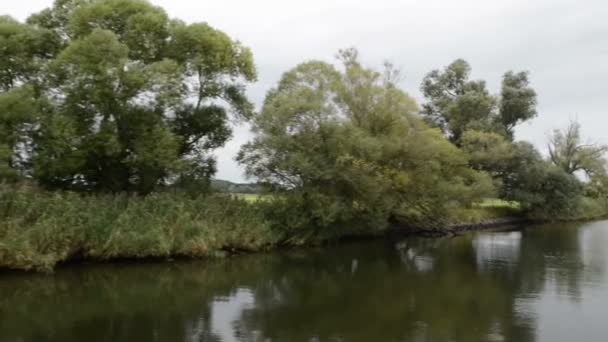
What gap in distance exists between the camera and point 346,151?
3325 cm

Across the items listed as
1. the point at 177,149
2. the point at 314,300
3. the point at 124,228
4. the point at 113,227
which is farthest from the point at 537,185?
the point at 113,227

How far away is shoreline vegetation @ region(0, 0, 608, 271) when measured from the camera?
23.3 m

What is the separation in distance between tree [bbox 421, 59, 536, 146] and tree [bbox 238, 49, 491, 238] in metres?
20.6

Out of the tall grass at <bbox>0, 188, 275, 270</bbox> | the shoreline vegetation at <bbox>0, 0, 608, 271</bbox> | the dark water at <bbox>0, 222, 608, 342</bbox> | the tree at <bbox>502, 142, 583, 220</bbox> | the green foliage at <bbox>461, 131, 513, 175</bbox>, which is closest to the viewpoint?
the dark water at <bbox>0, 222, 608, 342</bbox>

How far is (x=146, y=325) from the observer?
46.8 feet

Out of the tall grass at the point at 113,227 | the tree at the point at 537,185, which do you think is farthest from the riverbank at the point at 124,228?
the tree at the point at 537,185

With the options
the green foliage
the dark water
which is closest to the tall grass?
the dark water

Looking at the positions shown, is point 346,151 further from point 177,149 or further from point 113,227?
point 113,227

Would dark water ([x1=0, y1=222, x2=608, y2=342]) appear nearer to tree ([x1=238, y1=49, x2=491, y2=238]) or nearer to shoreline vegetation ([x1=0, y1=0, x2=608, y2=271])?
shoreline vegetation ([x1=0, y1=0, x2=608, y2=271])

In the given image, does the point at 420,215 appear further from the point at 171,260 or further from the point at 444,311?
the point at 444,311

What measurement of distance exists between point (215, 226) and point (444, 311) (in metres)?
13.1

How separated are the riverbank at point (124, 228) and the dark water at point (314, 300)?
→ 28.7 inches

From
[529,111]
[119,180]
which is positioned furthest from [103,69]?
[529,111]

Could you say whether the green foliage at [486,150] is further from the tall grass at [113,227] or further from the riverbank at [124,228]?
the tall grass at [113,227]
